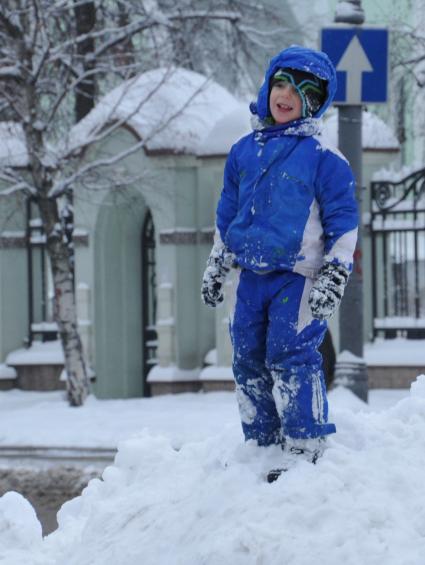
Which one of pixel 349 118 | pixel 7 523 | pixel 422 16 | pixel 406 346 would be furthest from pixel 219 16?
pixel 7 523

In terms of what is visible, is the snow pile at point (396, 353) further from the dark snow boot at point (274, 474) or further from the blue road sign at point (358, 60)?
the dark snow boot at point (274, 474)

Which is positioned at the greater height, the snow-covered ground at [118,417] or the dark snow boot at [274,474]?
the dark snow boot at [274,474]

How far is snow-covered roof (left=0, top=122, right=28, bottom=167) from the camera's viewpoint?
1529cm

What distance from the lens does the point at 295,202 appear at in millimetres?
5129

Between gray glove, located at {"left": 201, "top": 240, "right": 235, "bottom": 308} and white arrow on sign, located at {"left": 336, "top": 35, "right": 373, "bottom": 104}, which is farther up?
white arrow on sign, located at {"left": 336, "top": 35, "right": 373, "bottom": 104}

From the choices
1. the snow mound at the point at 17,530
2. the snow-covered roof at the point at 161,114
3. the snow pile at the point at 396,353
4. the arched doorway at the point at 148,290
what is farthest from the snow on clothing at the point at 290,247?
the arched doorway at the point at 148,290

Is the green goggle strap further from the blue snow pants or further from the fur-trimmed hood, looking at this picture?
the blue snow pants

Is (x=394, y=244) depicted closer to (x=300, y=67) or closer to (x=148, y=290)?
(x=148, y=290)

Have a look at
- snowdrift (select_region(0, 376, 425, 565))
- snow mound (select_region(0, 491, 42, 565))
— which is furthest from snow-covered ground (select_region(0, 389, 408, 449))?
snowdrift (select_region(0, 376, 425, 565))

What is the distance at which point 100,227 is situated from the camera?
16.7 m

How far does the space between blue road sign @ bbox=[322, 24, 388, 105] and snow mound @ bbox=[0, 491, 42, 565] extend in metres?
5.00

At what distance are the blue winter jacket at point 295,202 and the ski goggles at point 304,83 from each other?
36 mm

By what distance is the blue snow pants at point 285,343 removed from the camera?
5.14 metres

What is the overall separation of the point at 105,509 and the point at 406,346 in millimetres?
10651
